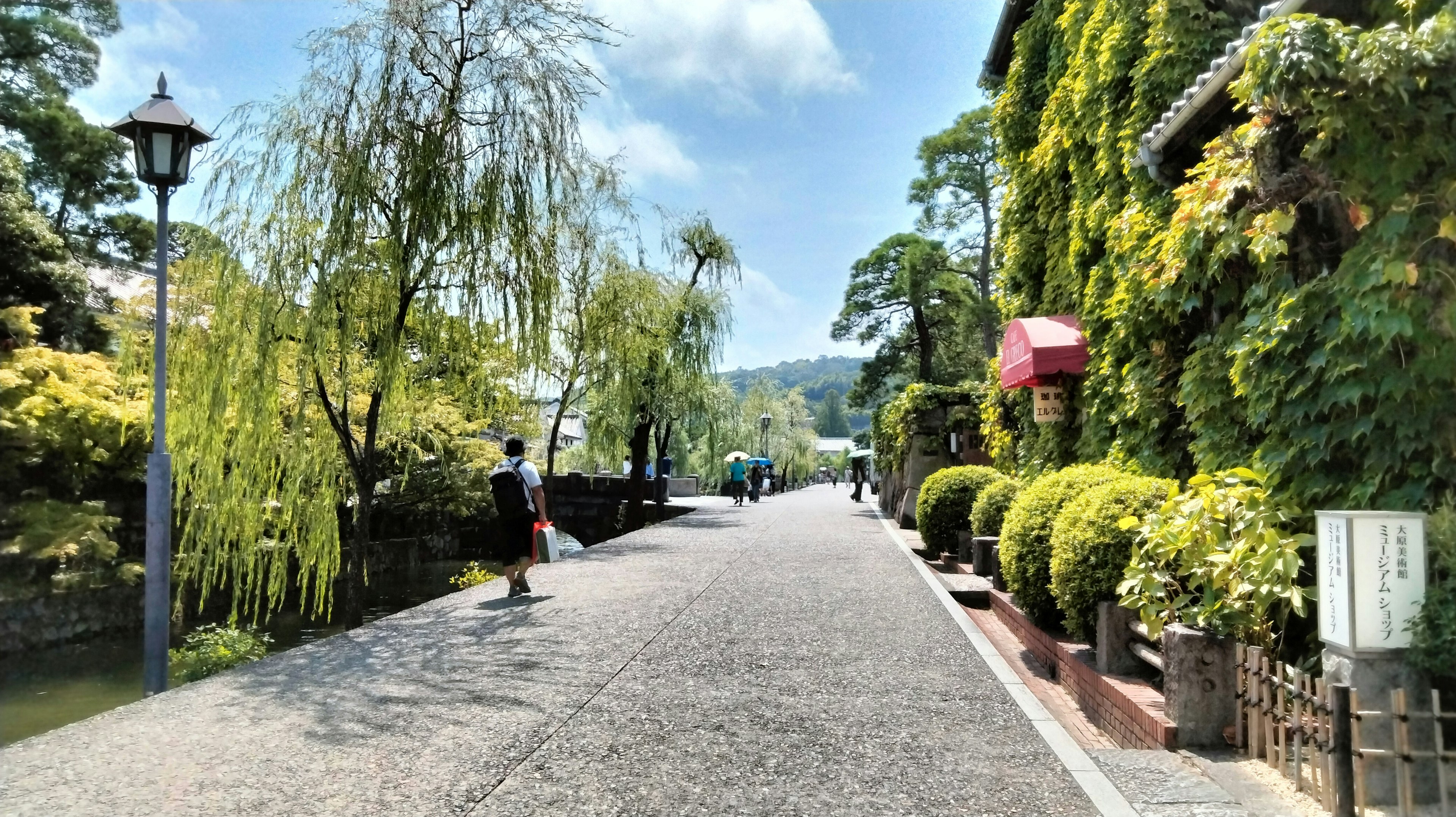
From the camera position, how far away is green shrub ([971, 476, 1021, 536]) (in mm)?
10227

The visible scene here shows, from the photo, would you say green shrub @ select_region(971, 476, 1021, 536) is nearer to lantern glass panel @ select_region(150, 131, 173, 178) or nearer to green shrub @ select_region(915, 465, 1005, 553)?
green shrub @ select_region(915, 465, 1005, 553)

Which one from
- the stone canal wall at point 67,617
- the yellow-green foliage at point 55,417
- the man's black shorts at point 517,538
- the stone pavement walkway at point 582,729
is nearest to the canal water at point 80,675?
the stone canal wall at point 67,617

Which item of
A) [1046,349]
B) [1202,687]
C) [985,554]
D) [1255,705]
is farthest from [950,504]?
[1255,705]

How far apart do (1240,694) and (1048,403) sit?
6.60 m

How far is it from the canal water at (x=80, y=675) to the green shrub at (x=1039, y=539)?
5539 millimetres

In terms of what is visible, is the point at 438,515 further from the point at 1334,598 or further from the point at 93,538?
the point at 1334,598

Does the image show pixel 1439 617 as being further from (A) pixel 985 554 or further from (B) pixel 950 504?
(B) pixel 950 504

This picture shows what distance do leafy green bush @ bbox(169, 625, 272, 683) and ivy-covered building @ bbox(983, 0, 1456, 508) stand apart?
8.14 metres

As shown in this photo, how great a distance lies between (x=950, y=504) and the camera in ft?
41.8

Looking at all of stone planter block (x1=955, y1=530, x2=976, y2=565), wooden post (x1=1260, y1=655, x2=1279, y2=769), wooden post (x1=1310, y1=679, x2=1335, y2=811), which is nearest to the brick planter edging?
wooden post (x1=1260, y1=655, x2=1279, y2=769)

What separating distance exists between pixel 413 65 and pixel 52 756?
681cm

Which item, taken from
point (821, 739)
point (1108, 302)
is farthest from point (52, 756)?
point (1108, 302)

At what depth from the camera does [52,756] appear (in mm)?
4215

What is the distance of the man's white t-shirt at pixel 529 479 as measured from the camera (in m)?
8.71
